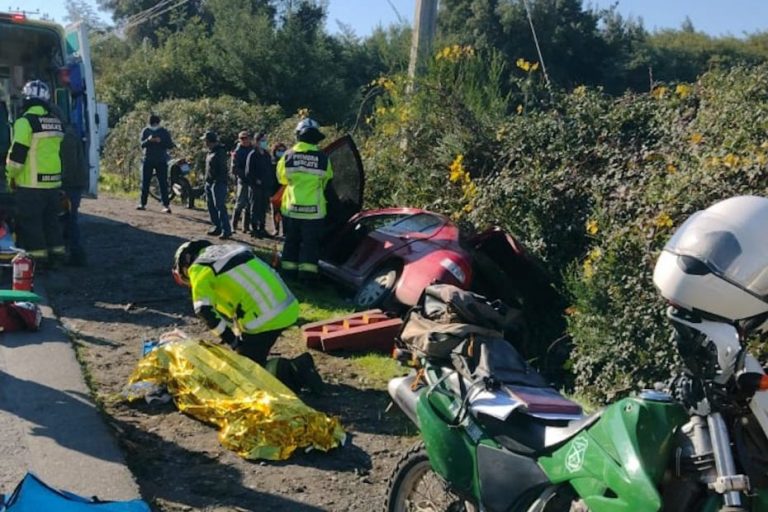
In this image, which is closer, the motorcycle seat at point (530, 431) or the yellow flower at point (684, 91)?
the motorcycle seat at point (530, 431)

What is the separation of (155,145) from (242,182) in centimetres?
224

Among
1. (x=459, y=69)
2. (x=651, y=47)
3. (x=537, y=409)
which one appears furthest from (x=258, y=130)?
(x=651, y=47)

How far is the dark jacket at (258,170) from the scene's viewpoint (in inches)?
549

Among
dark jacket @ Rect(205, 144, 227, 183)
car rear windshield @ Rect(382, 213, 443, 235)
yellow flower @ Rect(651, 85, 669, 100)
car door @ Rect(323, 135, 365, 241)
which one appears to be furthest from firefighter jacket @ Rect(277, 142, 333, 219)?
yellow flower @ Rect(651, 85, 669, 100)

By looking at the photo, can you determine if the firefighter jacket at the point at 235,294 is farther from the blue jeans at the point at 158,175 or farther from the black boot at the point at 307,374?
the blue jeans at the point at 158,175

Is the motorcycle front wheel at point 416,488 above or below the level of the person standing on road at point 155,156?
below

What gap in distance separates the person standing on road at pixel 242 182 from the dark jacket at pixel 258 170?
16cm

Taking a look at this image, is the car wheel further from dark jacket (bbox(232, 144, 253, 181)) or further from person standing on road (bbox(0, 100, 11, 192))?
person standing on road (bbox(0, 100, 11, 192))

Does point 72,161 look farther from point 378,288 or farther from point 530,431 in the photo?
point 530,431

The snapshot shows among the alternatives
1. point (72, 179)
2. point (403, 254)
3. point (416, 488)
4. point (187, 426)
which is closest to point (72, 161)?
point (72, 179)

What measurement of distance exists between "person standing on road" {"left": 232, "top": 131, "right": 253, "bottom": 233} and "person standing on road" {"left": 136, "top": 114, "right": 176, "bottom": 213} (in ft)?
5.92

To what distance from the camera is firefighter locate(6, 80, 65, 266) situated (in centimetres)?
980

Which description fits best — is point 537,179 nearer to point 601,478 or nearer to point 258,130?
point 601,478

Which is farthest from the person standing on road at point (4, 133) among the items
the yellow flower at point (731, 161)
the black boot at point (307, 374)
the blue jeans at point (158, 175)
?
the yellow flower at point (731, 161)
